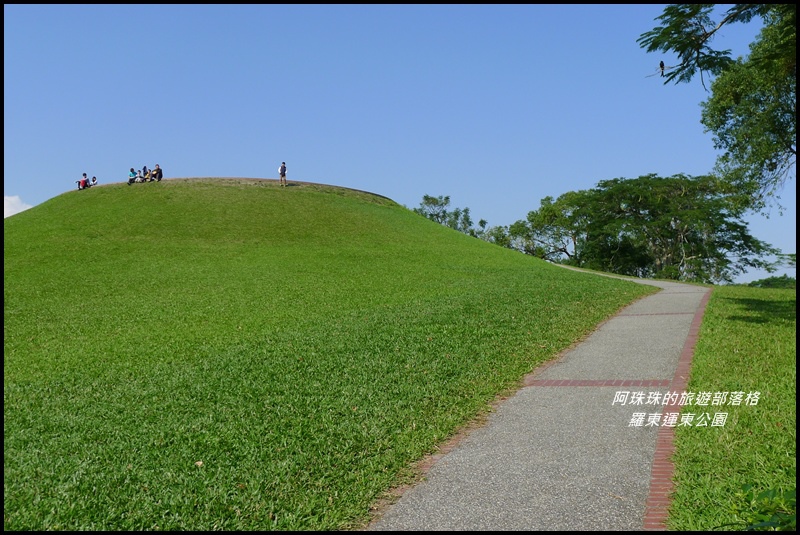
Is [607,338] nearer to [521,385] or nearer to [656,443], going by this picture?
[521,385]

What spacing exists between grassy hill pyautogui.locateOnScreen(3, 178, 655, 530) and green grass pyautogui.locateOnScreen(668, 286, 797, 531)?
246cm

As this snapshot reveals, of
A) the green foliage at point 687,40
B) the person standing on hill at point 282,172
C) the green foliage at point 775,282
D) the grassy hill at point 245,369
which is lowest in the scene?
the grassy hill at point 245,369

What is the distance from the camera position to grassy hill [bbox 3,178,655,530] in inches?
211

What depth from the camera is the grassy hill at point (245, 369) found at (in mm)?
5367

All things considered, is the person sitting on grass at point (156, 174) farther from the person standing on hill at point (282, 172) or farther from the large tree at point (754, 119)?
the large tree at point (754, 119)

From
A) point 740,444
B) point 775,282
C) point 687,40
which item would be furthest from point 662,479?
point 775,282

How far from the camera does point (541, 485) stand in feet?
17.1

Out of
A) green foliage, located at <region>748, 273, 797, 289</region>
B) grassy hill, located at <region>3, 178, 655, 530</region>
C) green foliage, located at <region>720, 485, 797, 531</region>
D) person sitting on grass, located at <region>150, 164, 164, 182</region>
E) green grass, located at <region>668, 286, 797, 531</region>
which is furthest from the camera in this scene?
person sitting on grass, located at <region>150, 164, 164, 182</region>

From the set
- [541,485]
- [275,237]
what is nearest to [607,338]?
[541,485]

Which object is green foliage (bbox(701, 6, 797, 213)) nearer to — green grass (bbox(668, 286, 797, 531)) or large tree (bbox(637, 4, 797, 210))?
large tree (bbox(637, 4, 797, 210))

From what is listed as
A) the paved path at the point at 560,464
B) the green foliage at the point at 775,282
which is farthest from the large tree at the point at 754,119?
the green foliage at the point at 775,282

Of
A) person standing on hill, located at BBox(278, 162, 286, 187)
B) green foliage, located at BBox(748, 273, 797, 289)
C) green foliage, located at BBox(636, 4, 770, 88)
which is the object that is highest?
person standing on hill, located at BBox(278, 162, 286, 187)

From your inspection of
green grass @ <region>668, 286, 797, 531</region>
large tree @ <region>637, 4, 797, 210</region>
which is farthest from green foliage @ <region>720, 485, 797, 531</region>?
large tree @ <region>637, 4, 797, 210</region>

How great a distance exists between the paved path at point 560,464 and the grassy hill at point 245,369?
0.45 metres
